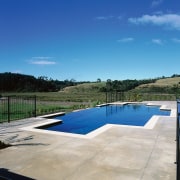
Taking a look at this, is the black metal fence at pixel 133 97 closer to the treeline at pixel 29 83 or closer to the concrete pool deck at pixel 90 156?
the concrete pool deck at pixel 90 156

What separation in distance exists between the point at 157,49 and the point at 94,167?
87.8 feet

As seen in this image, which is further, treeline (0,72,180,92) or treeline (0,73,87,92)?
treeline (0,73,87,92)

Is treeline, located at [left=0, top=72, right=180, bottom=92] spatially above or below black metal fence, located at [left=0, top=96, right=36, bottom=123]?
above

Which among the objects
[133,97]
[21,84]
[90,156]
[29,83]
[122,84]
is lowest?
[90,156]

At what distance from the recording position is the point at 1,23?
18.5 m

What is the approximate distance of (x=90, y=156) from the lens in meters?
4.70

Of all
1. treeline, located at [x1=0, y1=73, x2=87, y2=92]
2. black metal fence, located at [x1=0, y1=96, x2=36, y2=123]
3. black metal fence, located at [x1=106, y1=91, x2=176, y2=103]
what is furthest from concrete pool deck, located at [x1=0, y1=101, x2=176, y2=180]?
treeline, located at [x1=0, y1=73, x2=87, y2=92]

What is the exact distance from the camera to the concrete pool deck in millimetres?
3830

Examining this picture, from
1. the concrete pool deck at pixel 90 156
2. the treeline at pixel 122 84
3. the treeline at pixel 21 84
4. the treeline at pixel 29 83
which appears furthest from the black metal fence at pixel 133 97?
the treeline at pixel 21 84

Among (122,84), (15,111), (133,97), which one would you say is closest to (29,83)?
(122,84)

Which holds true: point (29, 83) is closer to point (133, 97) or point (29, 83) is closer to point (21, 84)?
point (21, 84)

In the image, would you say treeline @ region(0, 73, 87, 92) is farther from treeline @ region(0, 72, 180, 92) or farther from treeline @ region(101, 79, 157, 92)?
treeline @ region(101, 79, 157, 92)

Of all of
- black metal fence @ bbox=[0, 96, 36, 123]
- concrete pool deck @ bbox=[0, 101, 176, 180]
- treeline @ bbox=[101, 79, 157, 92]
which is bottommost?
concrete pool deck @ bbox=[0, 101, 176, 180]

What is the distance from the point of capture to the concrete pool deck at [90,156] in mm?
3830
